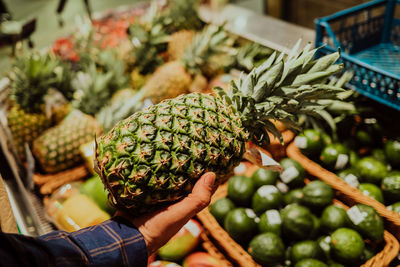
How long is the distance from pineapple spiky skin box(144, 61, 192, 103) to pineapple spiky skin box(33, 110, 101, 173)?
2.27 feet

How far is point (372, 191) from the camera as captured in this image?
2.16 metres

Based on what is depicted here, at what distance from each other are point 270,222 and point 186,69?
2.03 meters

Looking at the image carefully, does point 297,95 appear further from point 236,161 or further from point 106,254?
point 106,254

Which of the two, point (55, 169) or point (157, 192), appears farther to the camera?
point (55, 169)

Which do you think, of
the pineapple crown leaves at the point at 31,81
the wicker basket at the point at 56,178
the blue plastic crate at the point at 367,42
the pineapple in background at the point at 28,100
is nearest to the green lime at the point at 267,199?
the blue plastic crate at the point at 367,42

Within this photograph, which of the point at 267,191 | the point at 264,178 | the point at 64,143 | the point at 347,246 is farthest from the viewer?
the point at 64,143

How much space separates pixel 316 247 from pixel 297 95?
0.97 metres

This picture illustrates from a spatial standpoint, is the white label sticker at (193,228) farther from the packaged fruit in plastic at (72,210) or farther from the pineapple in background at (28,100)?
the pineapple in background at (28,100)

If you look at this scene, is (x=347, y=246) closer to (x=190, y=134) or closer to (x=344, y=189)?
(x=344, y=189)

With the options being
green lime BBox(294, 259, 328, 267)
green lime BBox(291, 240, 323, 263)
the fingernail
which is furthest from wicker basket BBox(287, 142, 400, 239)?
the fingernail

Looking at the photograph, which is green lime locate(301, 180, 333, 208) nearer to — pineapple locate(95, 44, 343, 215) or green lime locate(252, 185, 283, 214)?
green lime locate(252, 185, 283, 214)

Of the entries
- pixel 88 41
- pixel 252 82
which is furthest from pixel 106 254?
pixel 88 41

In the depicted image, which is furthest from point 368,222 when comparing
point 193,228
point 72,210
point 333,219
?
point 72,210

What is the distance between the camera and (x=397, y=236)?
6.61 ft
